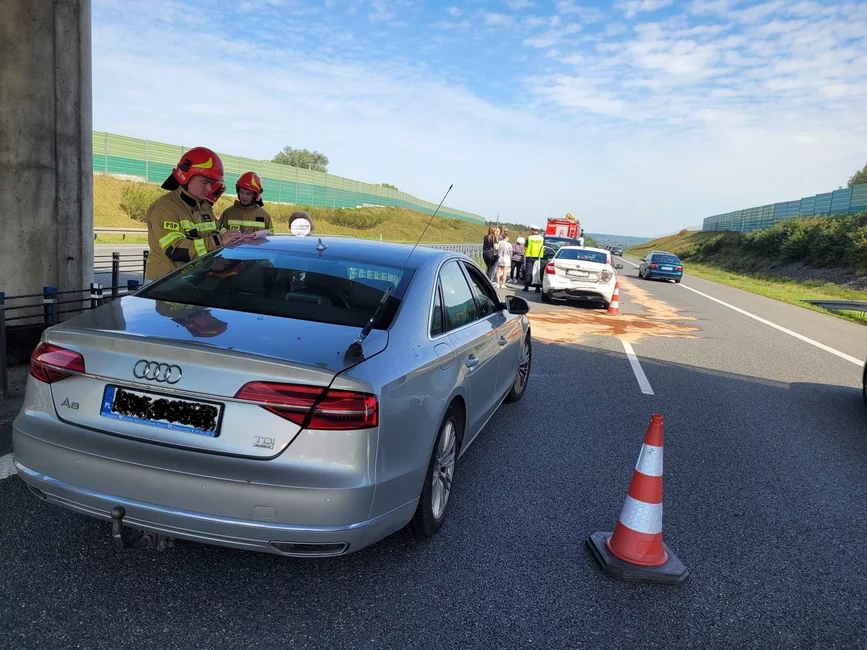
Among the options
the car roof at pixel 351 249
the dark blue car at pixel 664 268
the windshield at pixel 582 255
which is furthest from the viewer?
the dark blue car at pixel 664 268

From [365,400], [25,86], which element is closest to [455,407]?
[365,400]

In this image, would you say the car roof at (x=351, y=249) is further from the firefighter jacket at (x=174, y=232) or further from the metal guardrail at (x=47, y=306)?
the metal guardrail at (x=47, y=306)

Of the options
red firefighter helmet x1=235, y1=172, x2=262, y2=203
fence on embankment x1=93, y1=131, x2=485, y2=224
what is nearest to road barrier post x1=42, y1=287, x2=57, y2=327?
red firefighter helmet x1=235, y1=172, x2=262, y2=203

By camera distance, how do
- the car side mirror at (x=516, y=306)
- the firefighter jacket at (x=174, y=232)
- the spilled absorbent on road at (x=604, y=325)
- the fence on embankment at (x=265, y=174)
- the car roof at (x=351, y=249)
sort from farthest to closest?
1. the fence on embankment at (x=265, y=174)
2. the spilled absorbent on road at (x=604, y=325)
3. the car side mirror at (x=516, y=306)
4. the firefighter jacket at (x=174, y=232)
5. the car roof at (x=351, y=249)

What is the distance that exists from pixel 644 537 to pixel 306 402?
6.35 feet

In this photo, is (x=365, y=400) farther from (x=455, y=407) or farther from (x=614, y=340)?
(x=614, y=340)

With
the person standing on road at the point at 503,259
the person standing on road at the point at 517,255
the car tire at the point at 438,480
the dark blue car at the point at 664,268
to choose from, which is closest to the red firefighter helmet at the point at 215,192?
the car tire at the point at 438,480

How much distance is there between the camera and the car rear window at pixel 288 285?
335 centimetres

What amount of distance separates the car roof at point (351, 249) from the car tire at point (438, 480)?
95 centimetres

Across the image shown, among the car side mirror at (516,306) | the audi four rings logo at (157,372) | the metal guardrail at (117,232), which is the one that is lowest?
the metal guardrail at (117,232)

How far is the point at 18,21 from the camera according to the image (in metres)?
6.26

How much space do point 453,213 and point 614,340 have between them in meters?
88.5

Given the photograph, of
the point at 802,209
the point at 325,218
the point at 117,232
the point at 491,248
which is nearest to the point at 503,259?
the point at 491,248

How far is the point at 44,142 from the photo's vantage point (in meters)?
6.58
